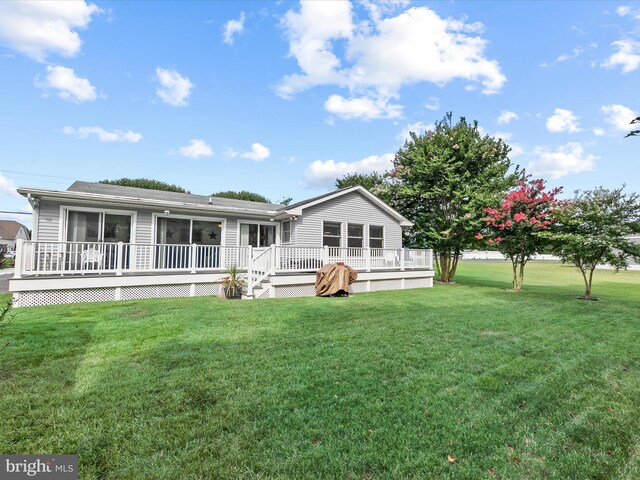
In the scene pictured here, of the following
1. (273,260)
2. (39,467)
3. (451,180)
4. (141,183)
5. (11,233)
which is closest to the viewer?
(39,467)

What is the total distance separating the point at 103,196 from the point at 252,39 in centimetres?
1019

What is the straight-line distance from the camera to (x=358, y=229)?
15.1m

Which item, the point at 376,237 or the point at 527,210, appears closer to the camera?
the point at 527,210

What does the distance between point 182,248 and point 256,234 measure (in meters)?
3.90

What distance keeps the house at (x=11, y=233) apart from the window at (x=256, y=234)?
45.0m

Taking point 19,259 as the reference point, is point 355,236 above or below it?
above

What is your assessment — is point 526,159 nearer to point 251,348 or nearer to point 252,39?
point 252,39

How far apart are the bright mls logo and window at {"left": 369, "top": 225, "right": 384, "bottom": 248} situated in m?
14.2

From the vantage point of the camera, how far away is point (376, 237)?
15633 millimetres

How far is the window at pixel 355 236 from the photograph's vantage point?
48.7 feet

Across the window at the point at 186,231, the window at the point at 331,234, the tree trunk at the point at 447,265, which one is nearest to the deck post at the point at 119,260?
the window at the point at 186,231

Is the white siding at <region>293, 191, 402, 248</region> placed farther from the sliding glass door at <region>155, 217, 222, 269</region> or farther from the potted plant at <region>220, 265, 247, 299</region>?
the potted plant at <region>220, 265, 247, 299</region>

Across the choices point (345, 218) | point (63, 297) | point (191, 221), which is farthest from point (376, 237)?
point (63, 297)

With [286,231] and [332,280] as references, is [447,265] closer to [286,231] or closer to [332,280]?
[332,280]
